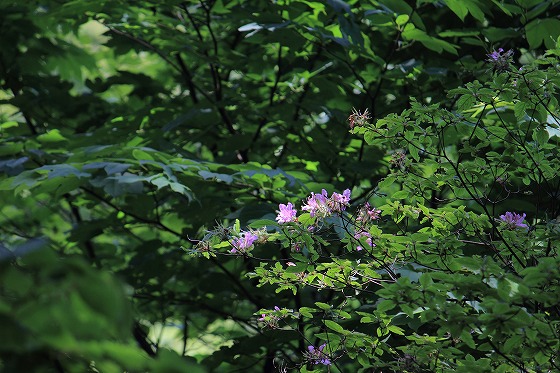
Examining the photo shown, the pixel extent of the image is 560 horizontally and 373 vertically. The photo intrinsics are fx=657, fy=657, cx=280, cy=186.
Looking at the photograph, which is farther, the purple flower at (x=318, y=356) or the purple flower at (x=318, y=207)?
the purple flower at (x=318, y=356)

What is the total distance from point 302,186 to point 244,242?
88cm

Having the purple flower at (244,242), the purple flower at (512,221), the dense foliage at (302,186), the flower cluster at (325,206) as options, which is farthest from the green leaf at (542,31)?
the purple flower at (244,242)

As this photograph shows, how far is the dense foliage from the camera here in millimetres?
1801

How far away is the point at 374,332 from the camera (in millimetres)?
2953

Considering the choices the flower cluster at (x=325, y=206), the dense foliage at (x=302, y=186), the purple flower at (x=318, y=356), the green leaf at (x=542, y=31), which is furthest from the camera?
the green leaf at (x=542, y=31)

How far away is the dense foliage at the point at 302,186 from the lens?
70.9 inches

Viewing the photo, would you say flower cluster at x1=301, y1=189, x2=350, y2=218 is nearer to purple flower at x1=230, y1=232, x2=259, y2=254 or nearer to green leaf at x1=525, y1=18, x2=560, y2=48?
purple flower at x1=230, y1=232, x2=259, y2=254

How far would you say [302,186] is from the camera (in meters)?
3.07

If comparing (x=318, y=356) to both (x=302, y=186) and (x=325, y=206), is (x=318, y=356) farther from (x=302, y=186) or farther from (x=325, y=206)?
(x=302, y=186)

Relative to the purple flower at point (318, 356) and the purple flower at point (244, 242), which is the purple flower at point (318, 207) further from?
the purple flower at point (318, 356)

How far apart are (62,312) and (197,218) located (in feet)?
9.74

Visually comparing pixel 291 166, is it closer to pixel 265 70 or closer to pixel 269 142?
pixel 269 142

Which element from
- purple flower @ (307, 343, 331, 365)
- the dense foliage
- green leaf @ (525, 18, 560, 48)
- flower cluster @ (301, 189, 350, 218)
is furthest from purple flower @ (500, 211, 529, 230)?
green leaf @ (525, 18, 560, 48)

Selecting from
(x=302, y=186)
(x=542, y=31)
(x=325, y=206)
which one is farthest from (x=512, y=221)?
(x=542, y=31)
